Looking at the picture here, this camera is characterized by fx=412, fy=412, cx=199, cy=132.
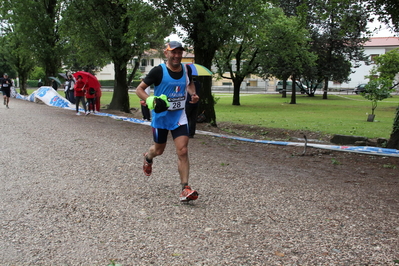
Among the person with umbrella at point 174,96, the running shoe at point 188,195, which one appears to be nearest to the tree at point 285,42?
the person with umbrella at point 174,96

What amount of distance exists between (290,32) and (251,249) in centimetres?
3157

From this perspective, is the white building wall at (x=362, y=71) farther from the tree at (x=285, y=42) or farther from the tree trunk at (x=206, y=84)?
the tree trunk at (x=206, y=84)

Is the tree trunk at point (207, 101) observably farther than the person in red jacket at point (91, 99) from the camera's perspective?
No

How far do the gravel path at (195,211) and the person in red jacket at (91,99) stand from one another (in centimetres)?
864

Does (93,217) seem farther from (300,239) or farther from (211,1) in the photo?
(211,1)

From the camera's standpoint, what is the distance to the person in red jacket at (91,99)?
56.7ft

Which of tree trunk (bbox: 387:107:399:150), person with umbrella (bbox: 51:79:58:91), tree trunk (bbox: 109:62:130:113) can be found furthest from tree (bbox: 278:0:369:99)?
tree trunk (bbox: 387:107:399:150)

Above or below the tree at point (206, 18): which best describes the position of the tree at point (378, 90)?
below

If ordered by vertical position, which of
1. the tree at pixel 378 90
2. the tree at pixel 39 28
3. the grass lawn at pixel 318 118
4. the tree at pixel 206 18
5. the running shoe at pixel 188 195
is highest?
the tree at pixel 39 28

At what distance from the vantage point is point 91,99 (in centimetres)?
1816

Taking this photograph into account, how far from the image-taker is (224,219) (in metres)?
4.56

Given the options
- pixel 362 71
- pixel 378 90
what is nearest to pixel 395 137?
pixel 378 90

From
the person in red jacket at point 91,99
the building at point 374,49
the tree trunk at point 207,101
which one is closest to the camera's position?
the tree trunk at point 207,101

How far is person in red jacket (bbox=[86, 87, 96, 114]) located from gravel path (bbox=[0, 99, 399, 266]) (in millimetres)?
8645
